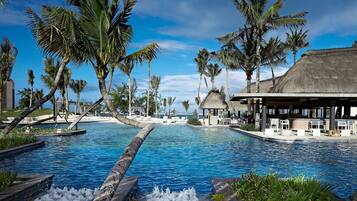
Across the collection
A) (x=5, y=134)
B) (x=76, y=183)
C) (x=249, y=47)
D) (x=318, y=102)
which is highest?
(x=249, y=47)

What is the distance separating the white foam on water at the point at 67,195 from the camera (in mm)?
6089

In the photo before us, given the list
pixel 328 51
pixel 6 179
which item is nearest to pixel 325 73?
pixel 328 51

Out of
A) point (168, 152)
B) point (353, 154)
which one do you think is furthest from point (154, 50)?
point (353, 154)

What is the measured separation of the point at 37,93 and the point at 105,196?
56252 millimetres

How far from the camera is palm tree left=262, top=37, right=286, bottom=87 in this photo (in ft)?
90.0

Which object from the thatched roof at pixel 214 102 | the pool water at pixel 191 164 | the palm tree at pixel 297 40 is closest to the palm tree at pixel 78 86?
the thatched roof at pixel 214 102

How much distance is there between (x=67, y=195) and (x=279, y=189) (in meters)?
4.03

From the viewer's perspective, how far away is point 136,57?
21.7 ft

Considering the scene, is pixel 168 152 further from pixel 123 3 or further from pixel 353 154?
pixel 123 3

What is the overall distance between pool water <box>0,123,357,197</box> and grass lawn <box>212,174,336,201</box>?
160cm

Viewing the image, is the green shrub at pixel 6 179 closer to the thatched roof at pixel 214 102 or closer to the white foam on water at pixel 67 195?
the white foam on water at pixel 67 195

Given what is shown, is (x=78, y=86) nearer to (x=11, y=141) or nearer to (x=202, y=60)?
(x=202, y=60)

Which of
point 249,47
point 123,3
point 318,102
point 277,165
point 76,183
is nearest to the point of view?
point 123,3

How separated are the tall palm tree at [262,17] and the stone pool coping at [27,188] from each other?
2015 cm
